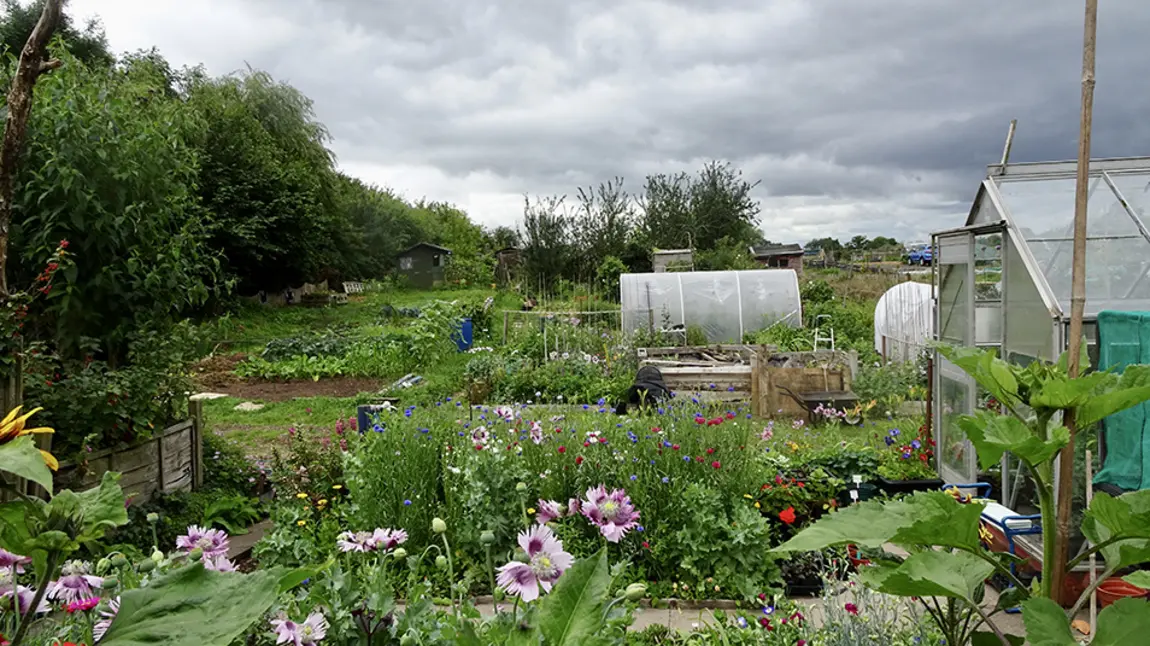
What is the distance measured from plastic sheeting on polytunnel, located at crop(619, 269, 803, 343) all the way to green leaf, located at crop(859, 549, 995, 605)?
1294 cm

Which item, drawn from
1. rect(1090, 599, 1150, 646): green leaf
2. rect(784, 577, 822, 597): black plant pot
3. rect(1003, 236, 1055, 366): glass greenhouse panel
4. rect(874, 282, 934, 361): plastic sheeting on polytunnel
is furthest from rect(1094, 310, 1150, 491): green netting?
rect(874, 282, 934, 361): plastic sheeting on polytunnel

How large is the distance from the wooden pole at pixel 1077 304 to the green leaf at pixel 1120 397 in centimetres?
2

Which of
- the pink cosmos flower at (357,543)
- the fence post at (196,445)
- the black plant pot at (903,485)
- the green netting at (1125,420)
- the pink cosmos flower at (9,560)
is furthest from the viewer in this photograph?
the fence post at (196,445)

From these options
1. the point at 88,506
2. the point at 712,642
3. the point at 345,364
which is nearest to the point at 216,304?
the point at 345,364

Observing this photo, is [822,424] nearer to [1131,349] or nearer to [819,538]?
[1131,349]

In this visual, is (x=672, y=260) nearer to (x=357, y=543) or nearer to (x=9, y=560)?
(x=357, y=543)

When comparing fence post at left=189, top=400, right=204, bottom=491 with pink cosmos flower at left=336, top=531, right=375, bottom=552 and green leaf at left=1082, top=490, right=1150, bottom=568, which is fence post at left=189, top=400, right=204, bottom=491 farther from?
green leaf at left=1082, top=490, right=1150, bottom=568

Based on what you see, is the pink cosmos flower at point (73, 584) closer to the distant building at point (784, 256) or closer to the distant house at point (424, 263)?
the distant building at point (784, 256)

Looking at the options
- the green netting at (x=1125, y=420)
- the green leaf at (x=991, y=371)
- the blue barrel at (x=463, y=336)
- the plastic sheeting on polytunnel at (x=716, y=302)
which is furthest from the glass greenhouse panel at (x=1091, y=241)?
the blue barrel at (x=463, y=336)

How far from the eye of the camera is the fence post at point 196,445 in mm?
5582

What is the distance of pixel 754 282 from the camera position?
1448 cm

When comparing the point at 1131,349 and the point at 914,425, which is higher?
the point at 1131,349

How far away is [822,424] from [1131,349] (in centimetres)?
469

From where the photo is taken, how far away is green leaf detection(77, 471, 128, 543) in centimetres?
82
